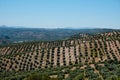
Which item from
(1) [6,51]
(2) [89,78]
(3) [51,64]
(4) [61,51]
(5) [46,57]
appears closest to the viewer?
(2) [89,78]

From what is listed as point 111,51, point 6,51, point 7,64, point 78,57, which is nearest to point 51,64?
point 78,57

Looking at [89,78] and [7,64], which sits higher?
[89,78]

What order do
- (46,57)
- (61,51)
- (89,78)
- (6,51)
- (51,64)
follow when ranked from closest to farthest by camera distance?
(89,78), (51,64), (46,57), (61,51), (6,51)

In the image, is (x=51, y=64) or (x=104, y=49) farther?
(x=104, y=49)

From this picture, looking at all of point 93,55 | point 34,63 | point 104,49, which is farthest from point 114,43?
point 34,63

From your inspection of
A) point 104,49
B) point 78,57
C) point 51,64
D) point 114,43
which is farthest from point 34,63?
point 114,43

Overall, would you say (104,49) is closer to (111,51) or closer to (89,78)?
(111,51)

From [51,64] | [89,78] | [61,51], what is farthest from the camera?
[61,51]

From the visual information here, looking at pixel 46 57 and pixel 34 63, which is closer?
pixel 34 63

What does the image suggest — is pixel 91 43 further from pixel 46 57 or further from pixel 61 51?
pixel 46 57
